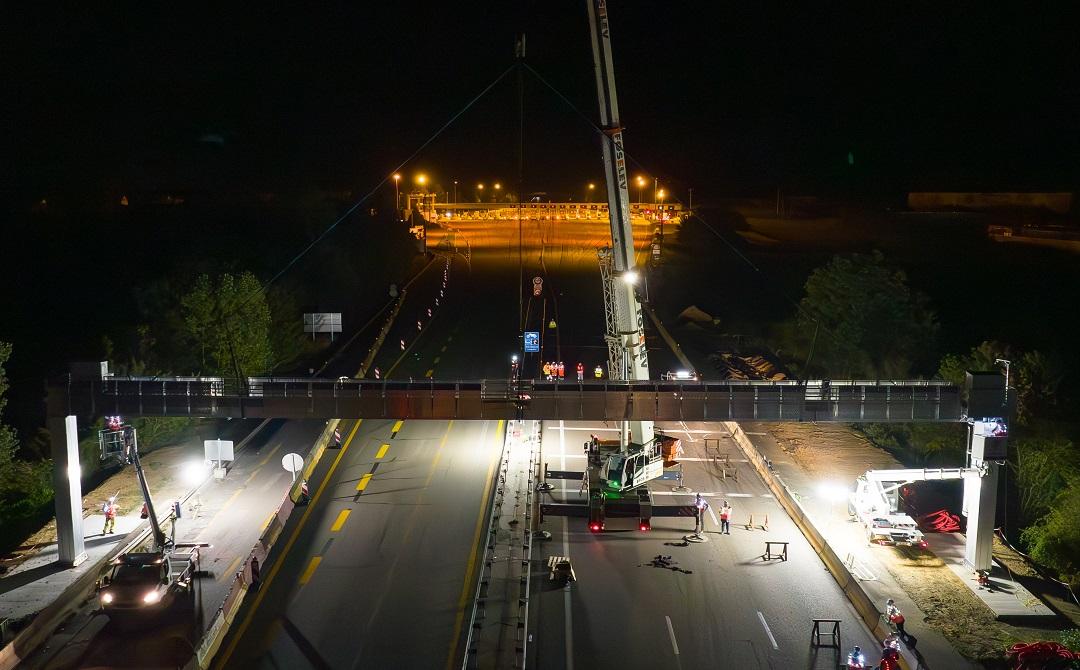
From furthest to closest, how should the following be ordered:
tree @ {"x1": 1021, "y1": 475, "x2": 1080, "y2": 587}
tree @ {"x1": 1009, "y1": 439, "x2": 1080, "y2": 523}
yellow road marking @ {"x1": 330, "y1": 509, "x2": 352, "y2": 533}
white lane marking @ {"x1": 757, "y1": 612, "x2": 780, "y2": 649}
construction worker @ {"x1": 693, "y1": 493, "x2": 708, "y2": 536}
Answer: tree @ {"x1": 1009, "y1": 439, "x2": 1080, "y2": 523} → construction worker @ {"x1": 693, "y1": 493, "x2": 708, "y2": 536} → yellow road marking @ {"x1": 330, "y1": 509, "x2": 352, "y2": 533} → tree @ {"x1": 1021, "y1": 475, "x2": 1080, "y2": 587} → white lane marking @ {"x1": 757, "y1": 612, "x2": 780, "y2": 649}

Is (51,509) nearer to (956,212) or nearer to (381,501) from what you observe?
(381,501)

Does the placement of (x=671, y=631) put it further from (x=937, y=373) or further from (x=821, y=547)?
(x=937, y=373)

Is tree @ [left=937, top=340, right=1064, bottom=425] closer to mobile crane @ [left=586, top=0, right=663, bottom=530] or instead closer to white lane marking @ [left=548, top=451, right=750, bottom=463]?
white lane marking @ [left=548, top=451, right=750, bottom=463]

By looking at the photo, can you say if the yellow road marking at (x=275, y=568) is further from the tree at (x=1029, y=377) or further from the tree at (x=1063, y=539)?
the tree at (x=1029, y=377)

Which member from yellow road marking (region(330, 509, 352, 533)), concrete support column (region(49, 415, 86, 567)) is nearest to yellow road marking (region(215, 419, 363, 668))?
yellow road marking (region(330, 509, 352, 533))

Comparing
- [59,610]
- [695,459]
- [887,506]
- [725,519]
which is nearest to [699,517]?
[725,519]

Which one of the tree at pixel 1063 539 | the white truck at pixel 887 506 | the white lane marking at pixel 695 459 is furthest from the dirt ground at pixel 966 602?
the white lane marking at pixel 695 459
